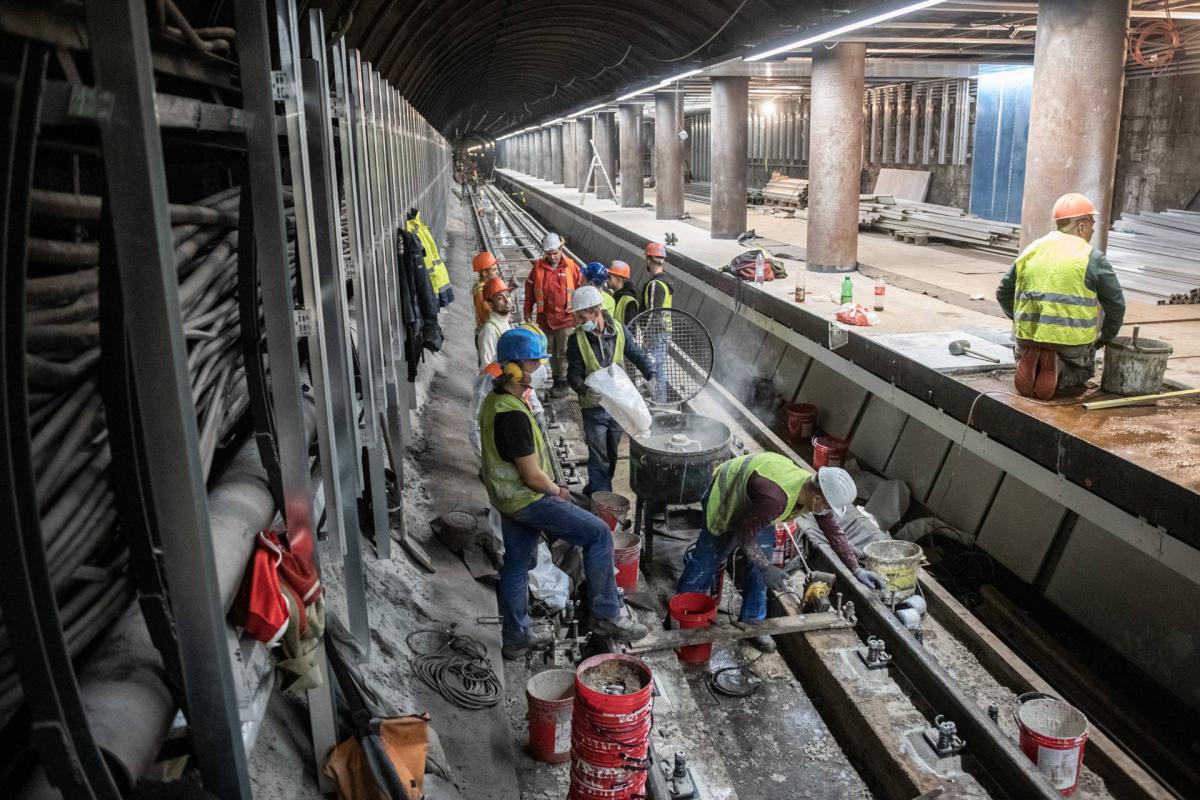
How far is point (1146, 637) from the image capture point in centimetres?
618

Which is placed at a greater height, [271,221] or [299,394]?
[271,221]

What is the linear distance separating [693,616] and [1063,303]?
322 cm

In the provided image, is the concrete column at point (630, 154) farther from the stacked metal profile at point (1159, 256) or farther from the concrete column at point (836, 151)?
the stacked metal profile at point (1159, 256)

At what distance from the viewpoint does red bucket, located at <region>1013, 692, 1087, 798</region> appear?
455cm

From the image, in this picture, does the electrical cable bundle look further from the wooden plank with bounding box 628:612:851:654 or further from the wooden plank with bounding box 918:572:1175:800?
the wooden plank with bounding box 918:572:1175:800

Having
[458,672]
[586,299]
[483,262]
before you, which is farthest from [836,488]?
→ [483,262]

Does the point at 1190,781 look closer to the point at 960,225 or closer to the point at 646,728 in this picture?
the point at 646,728

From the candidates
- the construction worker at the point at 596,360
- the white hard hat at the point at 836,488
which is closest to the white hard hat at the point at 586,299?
the construction worker at the point at 596,360

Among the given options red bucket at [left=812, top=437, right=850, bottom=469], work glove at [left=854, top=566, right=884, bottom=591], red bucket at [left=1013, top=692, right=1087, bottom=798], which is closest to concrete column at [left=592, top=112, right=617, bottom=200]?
red bucket at [left=812, top=437, right=850, bottom=469]

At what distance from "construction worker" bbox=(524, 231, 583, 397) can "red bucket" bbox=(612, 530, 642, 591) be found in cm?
350

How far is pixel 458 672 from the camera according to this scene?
16.7ft

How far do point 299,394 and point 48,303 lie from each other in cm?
123

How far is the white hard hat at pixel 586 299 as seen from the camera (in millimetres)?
7285

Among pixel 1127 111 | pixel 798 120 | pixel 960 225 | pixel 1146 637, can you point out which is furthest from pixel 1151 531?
pixel 798 120
